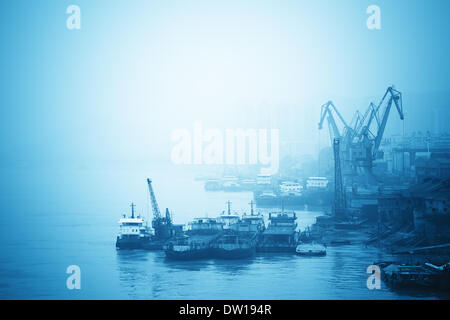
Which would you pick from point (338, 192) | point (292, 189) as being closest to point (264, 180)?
point (292, 189)

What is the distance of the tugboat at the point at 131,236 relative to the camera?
1122 centimetres

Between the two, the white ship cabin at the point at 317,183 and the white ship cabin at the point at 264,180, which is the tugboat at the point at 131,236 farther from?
the white ship cabin at the point at 264,180

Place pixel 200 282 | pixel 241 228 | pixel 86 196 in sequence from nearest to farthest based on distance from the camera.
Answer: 1. pixel 200 282
2. pixel 241 228
3. pixel 86 196

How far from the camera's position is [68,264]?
9.61m

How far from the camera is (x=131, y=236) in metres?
11.3

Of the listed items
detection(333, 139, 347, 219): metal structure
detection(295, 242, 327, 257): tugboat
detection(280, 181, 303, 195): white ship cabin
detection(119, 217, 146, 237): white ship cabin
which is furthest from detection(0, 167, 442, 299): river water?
detection(280, 181, 303, 195): white ship cabin

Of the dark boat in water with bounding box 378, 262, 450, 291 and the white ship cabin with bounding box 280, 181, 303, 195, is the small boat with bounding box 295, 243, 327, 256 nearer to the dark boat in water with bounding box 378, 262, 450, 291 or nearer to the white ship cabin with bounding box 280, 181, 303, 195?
the dark boat in water with bounding box 378, 262, 450, 291

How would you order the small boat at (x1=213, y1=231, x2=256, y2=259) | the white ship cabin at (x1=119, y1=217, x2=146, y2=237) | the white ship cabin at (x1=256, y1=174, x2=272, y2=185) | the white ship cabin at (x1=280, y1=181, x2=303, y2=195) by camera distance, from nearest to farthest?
the small boat at (x1=213, y1=231, x2=256, y2=259)
the white ship cabin at (x1=119, y1=217, x2=146, y2=237)
the white ship cabin at (x1=280, y1=181, x2=303, y2=195)
the white ship cabin at (x1=256, y1=174, x2=272, y2=185)

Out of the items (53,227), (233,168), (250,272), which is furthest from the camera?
(233,168)

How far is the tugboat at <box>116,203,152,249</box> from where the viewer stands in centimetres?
1122

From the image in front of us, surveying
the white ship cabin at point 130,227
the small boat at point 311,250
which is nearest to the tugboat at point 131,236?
the white ship cabin at point 130,227
